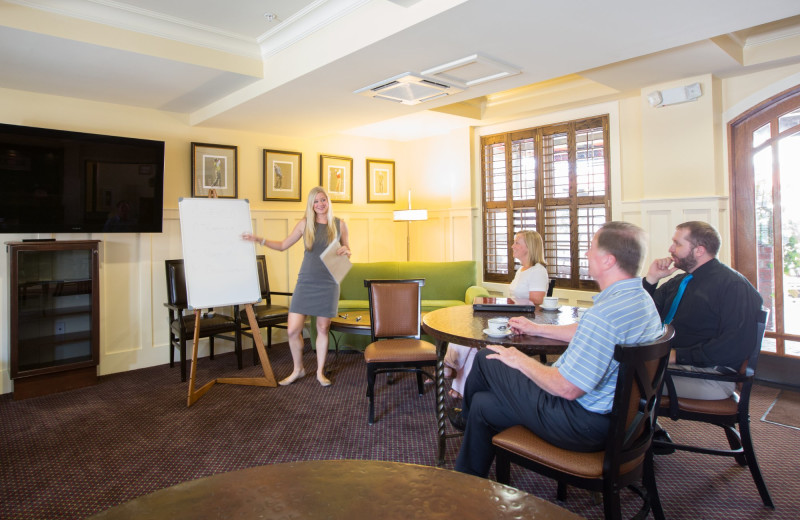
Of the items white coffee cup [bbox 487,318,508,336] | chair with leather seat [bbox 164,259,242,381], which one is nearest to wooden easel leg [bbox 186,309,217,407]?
chair with leather seat [bbox 164,259,242,381]

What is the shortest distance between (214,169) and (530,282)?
3.56 meters

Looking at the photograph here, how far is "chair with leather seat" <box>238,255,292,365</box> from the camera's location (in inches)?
185

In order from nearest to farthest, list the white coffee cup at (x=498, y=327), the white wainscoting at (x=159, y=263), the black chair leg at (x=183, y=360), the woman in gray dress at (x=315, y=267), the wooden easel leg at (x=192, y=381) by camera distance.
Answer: the white coffee cup at (x=498, y=327) < the wooden easel leg at (x=192, y=381) < the woman in gray dress at (x=315, y=267) < the white wainscoting at (x=159, y=263) < the black chair leg at (x=183, y=360)

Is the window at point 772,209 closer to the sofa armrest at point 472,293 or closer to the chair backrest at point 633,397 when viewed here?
the sofa armrest at point 472,293

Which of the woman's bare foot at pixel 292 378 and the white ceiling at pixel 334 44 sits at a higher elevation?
the white ceiling at pixel 334 44

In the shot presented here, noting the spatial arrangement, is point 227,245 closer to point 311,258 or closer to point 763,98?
point 311,258

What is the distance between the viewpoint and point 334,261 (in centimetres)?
399

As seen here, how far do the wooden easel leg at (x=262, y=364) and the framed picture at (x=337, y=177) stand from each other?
2368mm

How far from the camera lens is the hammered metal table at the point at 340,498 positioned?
0.81m

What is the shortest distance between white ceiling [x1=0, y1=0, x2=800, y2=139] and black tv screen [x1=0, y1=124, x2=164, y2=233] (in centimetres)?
45

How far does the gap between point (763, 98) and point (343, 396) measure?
4071 mm

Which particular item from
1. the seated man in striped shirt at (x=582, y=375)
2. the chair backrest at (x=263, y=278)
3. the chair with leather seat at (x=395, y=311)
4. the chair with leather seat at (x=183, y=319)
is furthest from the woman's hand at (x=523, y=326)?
the chair backrest at (x=263, y=278)

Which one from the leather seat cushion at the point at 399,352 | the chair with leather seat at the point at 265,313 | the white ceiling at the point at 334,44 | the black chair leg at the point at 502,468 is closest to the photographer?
the black chair leg at the point at 502,468

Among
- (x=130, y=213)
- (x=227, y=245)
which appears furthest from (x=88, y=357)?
(x=227, y=245)
